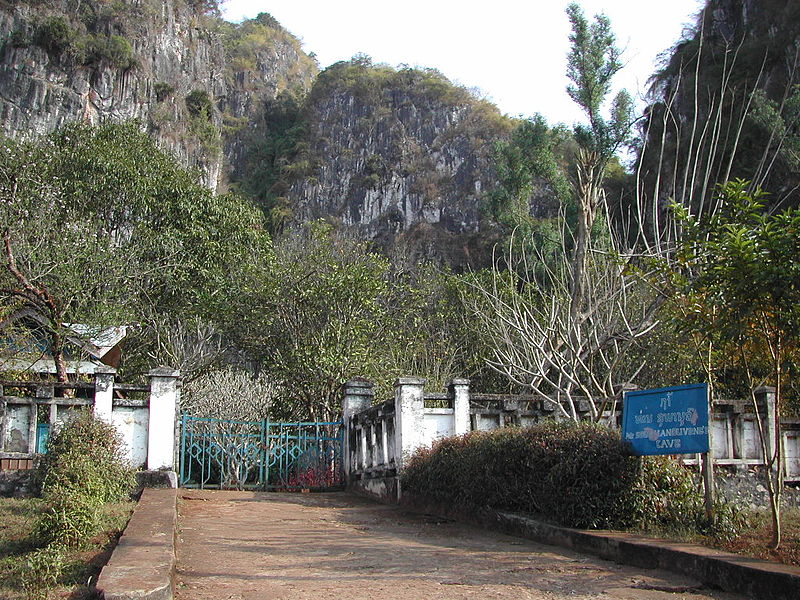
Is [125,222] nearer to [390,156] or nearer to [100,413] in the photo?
[100,413]

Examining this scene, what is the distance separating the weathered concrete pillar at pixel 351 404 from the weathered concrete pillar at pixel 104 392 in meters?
5.05

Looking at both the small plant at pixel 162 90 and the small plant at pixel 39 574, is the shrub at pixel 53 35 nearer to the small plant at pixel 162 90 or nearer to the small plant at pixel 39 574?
the small plant at pixel 162 90

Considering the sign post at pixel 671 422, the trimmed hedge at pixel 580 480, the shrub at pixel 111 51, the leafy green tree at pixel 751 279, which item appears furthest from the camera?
the shrub at pixel 111 51

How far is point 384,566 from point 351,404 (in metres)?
9.61

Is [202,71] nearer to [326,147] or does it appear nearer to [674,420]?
[326,147]

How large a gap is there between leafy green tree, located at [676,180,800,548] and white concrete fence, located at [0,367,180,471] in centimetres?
836

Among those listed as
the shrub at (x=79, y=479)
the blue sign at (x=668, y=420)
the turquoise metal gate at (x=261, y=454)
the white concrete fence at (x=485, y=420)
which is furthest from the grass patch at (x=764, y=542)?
the turquoise metal gate at (x=261, y=454)

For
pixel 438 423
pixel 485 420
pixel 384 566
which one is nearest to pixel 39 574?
pixel 384 566

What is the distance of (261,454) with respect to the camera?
17234mm

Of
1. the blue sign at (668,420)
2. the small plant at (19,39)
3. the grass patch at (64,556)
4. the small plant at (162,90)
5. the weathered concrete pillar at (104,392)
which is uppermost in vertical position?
the small plant at (19,39)

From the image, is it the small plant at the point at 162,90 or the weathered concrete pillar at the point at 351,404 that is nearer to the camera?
the weathered concrete pillar at the point at 351,404

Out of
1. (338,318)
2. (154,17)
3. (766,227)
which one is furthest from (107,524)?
(154,17)

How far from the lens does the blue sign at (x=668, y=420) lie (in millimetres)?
6652

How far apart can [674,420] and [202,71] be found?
5513 cm
